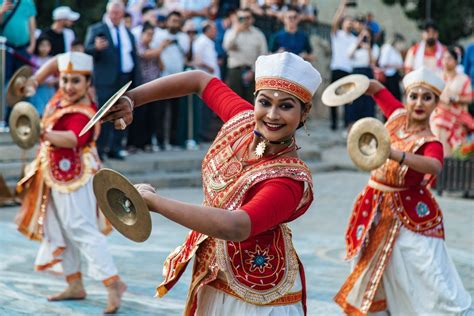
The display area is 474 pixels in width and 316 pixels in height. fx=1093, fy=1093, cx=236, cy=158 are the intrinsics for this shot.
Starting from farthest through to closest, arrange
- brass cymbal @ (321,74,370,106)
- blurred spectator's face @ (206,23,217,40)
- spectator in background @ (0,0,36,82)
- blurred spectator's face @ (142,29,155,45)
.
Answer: blurred spectator's face @ (206,23,217,40) → blurred spectator's face @ (142,29,155,45) → spectator in background @ (0,0,36,82) → brass cymbal @ (321,74,370,106)

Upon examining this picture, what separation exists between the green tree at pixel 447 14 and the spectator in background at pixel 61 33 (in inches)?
462

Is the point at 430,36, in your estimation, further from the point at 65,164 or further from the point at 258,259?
the point at 258,259

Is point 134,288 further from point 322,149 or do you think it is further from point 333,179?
point 322,149

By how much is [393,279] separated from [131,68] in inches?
268

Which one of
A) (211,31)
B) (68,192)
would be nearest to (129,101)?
(68,192)

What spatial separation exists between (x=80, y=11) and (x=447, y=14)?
8.21m

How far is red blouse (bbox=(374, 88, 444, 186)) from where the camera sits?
6.76 m

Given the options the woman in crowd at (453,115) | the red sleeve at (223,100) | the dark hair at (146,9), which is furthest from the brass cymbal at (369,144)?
Result: the dark hair at (146,9)

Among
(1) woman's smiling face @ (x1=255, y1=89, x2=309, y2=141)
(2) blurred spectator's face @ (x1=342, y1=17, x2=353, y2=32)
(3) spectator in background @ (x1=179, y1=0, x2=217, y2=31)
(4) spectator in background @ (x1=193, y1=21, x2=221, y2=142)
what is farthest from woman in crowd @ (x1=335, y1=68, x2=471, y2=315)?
(2) blurred spectator's face @ (x1=342, y1=17, x2=353, y2=32)

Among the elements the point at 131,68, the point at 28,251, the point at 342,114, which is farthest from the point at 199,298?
the point at 342,114

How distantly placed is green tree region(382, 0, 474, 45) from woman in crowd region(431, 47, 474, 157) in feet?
31.7

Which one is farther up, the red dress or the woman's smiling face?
the woman's smiling face

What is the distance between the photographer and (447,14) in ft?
77.5

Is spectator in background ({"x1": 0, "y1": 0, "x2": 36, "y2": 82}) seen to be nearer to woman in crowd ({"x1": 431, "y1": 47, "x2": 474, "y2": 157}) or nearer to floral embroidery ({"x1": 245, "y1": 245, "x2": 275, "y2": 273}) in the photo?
woman in crowd ({"x1": 431, "y1": 47, "x2": 474, "y2": 157})
